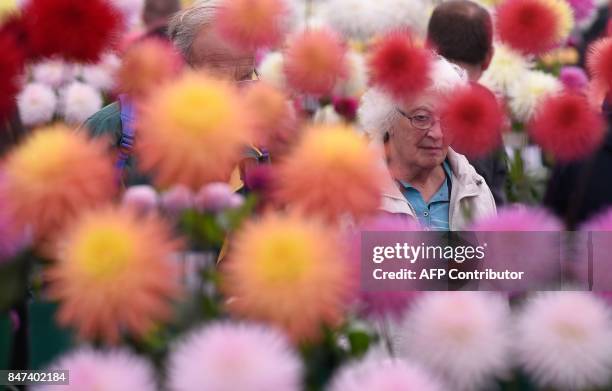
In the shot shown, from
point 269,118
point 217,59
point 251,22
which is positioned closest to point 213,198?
point 269,118

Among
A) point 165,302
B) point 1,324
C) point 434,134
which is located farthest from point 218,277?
point 434,134

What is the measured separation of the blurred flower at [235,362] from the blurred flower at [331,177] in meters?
0.12

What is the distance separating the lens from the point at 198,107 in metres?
0.85

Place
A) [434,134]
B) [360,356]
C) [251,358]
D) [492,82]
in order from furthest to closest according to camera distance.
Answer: [492,82]
[434,134]
[360,356]
[251,358]

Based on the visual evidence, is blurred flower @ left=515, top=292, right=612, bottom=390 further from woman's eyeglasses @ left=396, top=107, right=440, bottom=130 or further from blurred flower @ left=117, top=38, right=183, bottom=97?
woman's eyeglasses @ left=396, top=107, right=440, bottom=130

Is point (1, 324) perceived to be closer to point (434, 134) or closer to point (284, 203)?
point (284, 203)

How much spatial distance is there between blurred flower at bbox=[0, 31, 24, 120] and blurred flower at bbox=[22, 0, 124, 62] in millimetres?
41

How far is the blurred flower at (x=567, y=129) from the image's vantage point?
1173 mm

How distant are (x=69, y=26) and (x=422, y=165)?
3.83 ft

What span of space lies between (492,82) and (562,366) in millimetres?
2427

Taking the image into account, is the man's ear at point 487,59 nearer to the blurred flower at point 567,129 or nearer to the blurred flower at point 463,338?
the blurred flower at point 567,129

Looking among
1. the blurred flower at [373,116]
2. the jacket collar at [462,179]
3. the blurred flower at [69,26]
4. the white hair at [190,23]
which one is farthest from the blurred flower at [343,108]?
the blurred flower at [69,26]

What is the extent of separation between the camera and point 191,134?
32.8 inches

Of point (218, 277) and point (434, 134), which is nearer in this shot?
point (218, 277)
